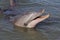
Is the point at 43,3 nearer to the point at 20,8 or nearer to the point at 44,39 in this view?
the point at 20,8

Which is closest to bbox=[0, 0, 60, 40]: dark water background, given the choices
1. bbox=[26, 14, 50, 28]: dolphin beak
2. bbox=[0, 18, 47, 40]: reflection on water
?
bbox=[0, 18, 47, 40]: reflection on water

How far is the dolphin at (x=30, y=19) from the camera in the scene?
8.18 m

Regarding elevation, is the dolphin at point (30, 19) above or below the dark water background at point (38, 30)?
above

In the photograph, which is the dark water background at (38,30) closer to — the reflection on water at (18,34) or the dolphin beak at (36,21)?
the reflection on water at (18,34)

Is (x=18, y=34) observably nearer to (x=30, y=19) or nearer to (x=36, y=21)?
(x=30, y=19)

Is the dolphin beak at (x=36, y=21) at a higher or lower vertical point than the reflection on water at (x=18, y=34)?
higher

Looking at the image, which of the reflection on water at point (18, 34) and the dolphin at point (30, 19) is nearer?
the reflection on water at point (18, 34)

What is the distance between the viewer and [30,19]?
27.1 feet

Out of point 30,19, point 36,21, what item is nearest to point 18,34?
point 30,19

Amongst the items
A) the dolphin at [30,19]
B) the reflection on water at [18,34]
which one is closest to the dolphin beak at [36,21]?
the dolphin at [30,19]

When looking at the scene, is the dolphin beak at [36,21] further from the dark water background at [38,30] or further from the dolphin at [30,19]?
the dark water background at [38,30]

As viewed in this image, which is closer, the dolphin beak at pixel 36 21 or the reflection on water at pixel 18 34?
the reflection on water at pixel 18 34

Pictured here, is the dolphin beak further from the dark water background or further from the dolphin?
the dark water background

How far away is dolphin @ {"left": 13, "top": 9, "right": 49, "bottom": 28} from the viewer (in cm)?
818
